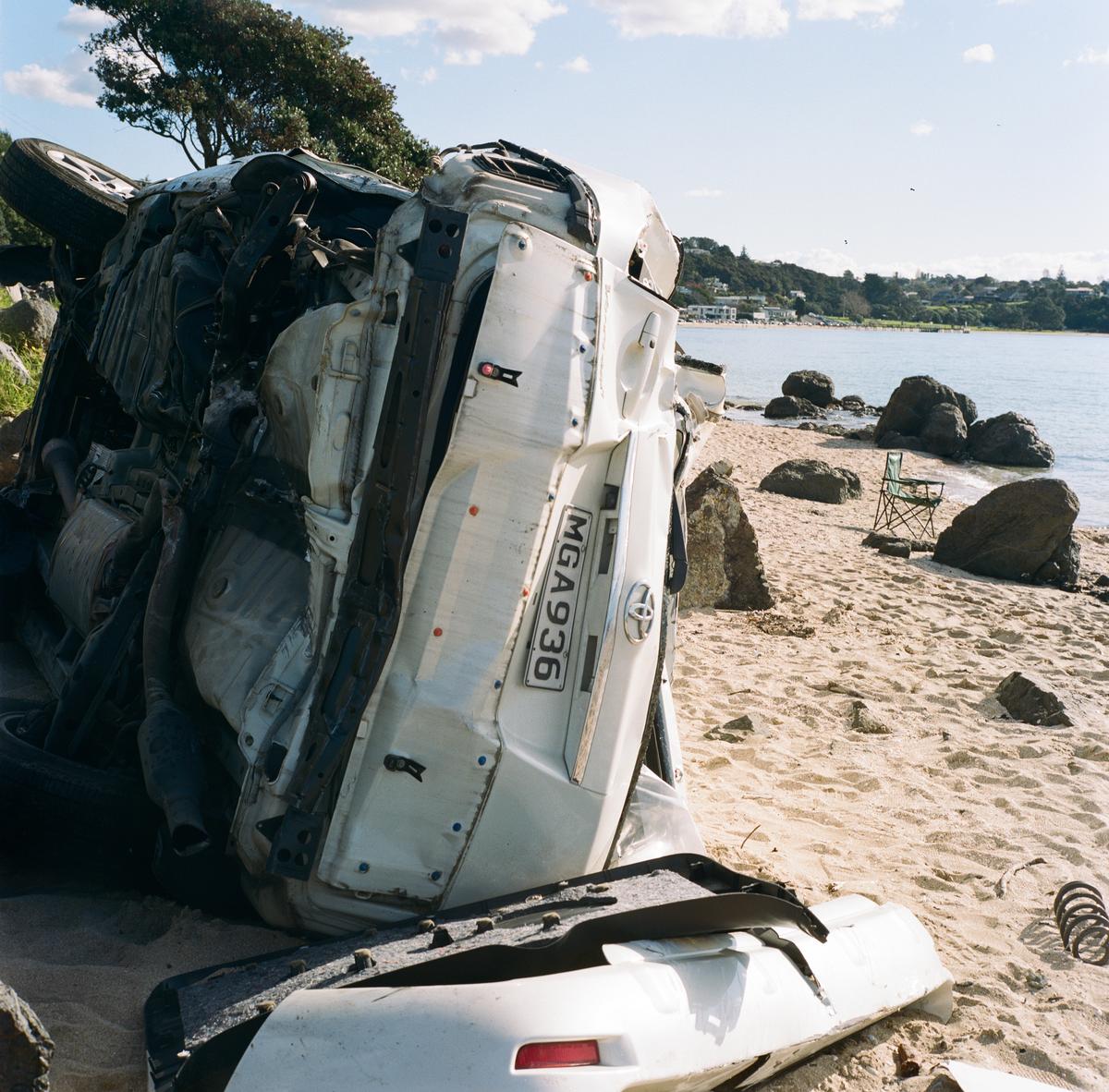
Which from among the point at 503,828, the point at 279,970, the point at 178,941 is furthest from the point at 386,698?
the point at 178,941


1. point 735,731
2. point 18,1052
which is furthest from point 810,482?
point 18,1052

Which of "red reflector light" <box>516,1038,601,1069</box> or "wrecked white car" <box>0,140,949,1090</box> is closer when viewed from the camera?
"red reflector light" <box>516,1038,601,1069</box>

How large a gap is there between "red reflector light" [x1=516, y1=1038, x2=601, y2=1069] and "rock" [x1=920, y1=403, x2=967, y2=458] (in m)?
26.8

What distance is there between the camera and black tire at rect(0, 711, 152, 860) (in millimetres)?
3178

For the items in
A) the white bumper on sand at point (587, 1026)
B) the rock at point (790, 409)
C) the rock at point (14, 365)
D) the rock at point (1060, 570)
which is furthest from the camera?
the rock at point (790, 409)

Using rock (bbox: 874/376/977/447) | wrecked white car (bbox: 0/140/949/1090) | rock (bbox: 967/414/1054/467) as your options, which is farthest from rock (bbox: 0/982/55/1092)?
rock (bbox: 874/376/977/447)

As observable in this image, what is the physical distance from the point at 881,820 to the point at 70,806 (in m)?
3.17

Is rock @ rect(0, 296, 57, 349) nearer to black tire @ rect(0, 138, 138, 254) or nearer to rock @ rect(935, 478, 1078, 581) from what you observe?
black tire @ rect(0, 138, 138, 254)

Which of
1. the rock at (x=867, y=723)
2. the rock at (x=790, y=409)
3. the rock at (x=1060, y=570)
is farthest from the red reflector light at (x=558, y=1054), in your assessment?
the rock at (x=790, y=409)

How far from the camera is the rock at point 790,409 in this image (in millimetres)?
35250

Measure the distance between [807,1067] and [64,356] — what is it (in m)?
4.52

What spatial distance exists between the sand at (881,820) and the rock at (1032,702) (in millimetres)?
105

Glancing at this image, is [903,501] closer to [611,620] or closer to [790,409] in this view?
[611,620]

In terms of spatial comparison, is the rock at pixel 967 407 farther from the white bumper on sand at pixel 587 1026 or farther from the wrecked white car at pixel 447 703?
the white bumper on sand at pixel 587 1026
